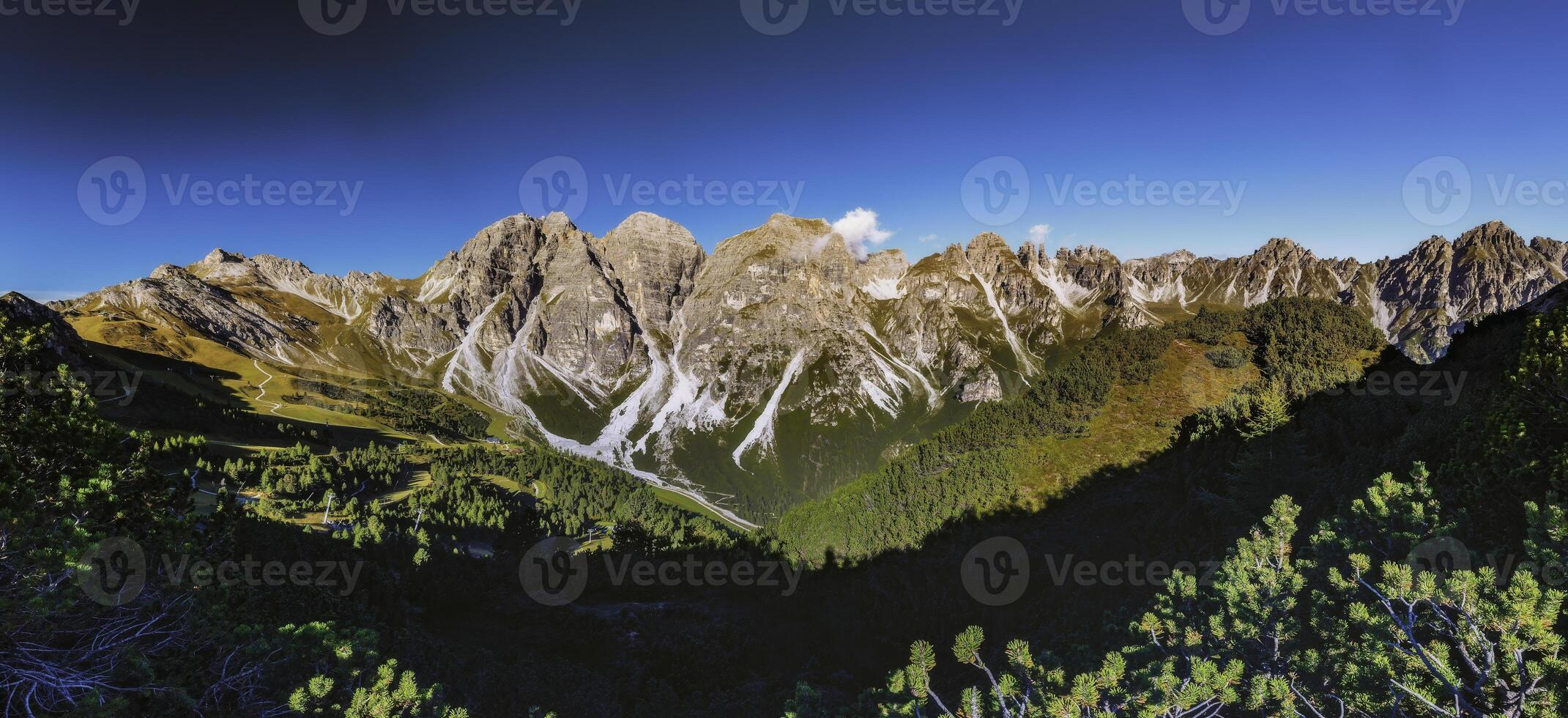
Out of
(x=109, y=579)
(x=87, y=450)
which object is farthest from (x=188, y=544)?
(x=87, y=450)

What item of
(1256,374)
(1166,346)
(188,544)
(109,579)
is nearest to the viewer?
(109,579)

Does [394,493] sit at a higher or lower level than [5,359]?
lower

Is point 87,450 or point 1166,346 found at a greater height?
point 1166,346

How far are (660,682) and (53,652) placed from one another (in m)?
45.1

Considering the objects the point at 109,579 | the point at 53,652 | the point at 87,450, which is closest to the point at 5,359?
the point at 87,450

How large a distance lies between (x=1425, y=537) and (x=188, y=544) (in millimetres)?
35422

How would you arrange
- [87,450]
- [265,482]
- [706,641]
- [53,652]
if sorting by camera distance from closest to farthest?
[53,652]
[87,450]
[706,641]
[265,482]

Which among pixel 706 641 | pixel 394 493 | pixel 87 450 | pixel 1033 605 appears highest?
pixel 87 450

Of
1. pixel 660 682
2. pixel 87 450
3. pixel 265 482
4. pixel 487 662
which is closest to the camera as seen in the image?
pixel 87 450

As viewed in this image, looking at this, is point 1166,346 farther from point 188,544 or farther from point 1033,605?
point 188,544

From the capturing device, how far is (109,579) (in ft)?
39.8

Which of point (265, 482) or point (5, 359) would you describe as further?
point (265, 482)

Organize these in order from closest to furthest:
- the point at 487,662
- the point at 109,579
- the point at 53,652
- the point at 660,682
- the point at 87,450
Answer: the point at 53,652, the point at 109,579, the point at 87,450, the point at 487,662, the point at 660,682

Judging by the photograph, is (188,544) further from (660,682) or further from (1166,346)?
(1166,346)
